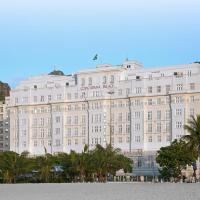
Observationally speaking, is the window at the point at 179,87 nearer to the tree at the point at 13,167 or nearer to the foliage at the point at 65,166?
the foliage at the point at 65,166

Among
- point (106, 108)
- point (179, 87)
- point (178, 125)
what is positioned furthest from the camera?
point (106, 108)

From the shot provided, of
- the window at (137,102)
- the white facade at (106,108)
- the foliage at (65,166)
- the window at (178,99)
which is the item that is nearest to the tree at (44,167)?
the foliage at (65,166)

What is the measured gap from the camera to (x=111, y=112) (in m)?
148

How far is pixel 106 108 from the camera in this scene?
148m

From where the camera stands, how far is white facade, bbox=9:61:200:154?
13962 cm

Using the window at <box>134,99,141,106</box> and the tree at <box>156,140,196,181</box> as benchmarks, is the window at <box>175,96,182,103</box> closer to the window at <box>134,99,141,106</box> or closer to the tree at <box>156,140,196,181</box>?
the window at <box>134,99,141,106</box>

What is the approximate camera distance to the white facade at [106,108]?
139625mm

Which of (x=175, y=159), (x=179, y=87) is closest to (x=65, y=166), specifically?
(x=175, y=159)

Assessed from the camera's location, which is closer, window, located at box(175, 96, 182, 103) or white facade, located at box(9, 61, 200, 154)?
window, located at box(175, 96, 182, 103)

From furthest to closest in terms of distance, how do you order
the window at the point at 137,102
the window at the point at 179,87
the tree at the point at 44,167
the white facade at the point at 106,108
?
the window at the point at 137,102
the white facade at the point at 106,108
the window at the point at 179,87
the tree at the point at 44,167

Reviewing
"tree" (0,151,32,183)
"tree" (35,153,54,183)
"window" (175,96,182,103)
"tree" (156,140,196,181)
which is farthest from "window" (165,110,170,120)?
"tree" (0,151,32,183)

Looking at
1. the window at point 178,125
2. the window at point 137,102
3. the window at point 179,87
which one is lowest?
the window at point 178,125

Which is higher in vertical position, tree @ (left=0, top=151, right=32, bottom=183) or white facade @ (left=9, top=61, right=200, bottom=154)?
white facade @ (left=9, top=61, right=200, bottom=154)

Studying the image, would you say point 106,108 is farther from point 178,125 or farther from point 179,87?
point 178,125
